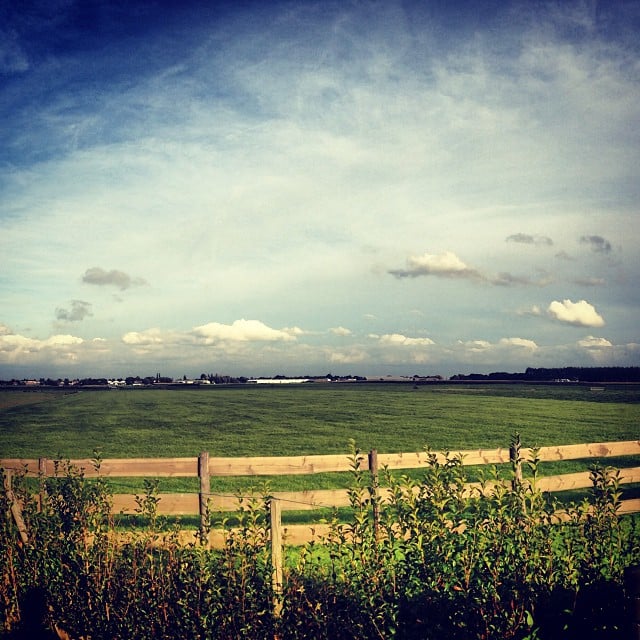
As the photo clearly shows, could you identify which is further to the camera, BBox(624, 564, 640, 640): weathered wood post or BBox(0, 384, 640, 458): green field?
BBox(0, 384, 640, 458): green field

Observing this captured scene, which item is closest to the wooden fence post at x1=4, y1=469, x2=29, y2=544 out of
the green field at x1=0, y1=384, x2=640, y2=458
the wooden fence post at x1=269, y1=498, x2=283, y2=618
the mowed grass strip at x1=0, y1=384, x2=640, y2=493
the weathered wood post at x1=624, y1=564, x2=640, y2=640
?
the wooden fence post at x1=269, y1=498, x2=283, y2=618

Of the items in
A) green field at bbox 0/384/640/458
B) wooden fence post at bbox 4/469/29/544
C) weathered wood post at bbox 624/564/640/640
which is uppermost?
weathered wood post at bbox 624/564/640/640

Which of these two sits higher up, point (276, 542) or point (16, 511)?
point (276, 542)

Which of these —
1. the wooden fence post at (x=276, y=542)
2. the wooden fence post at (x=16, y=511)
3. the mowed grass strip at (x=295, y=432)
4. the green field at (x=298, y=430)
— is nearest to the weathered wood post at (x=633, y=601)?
the wooden fence post at (x=276, y=542)

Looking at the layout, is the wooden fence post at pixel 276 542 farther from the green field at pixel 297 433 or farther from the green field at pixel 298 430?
the green field at pixel 298 430

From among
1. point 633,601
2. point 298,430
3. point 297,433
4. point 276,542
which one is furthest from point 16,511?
point 298,430

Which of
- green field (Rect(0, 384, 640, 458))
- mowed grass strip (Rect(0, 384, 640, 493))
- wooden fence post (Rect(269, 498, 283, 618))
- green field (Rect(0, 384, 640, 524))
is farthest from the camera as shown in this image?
green field (Rect(0, 384, 640, 458))

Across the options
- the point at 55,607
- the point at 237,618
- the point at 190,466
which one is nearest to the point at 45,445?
the point at 190,466

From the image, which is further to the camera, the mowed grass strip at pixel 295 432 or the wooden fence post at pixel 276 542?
the mowed grass strip at pixel 295 432

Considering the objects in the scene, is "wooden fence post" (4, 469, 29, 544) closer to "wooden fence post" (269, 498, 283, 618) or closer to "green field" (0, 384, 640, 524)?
"wooden fence post" (269, 498, 283, 618)

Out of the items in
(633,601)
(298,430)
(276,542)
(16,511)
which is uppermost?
(633,601)

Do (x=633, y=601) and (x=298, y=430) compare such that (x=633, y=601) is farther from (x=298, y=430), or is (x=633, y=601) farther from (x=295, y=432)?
(x=298, y=430)

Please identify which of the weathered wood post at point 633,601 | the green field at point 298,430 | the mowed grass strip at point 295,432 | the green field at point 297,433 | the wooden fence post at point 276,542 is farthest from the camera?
the green field at point 298,430

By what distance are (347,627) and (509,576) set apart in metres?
1.50
